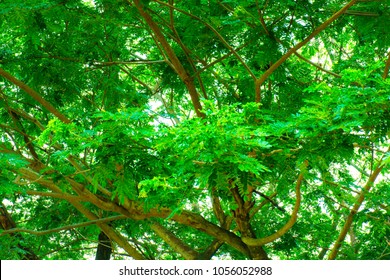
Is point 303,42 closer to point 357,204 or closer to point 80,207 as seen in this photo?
point 357,204

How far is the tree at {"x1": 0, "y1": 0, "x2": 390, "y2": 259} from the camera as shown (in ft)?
13.7

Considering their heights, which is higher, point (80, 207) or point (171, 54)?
point (171, 54)

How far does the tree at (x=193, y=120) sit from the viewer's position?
13.7ft

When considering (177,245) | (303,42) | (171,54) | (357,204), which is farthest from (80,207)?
(303,42)

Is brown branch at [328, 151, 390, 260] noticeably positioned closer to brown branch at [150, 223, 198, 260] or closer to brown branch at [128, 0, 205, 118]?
brown branch at [150, 223, 198, 260]

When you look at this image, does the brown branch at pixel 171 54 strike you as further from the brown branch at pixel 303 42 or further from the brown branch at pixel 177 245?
the brown branch at pixel 177 245

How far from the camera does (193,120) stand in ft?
13.7

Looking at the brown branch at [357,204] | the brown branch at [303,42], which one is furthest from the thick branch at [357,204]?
the brown branch at [303,42]

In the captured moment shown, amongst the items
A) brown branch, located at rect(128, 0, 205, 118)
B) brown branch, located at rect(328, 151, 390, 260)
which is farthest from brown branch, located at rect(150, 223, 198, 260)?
brown branch, located at rect(128, 0, 205, 118)

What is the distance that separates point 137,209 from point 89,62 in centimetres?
176

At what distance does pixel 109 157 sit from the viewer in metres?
4.63

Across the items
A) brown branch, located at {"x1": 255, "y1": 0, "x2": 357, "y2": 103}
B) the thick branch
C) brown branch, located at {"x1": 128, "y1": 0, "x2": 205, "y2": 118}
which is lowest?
the thick branch
